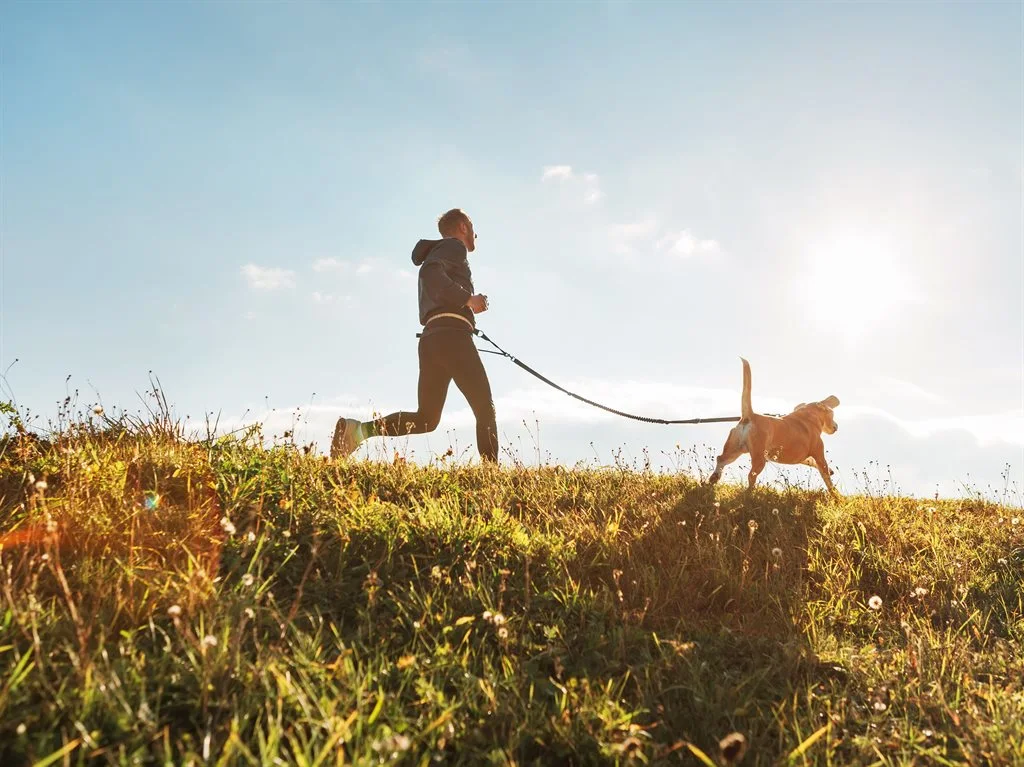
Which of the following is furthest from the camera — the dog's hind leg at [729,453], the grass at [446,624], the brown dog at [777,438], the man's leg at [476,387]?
the dog's hind leg at [729,453]

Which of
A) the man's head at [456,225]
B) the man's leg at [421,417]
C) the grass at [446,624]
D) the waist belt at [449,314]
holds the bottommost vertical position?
the grass at [446,624]

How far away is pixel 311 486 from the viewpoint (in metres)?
4.84

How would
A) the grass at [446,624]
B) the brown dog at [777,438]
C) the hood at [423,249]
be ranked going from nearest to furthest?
1. the grass at [446,624]
2. the brown dog at [777,438]
3. the hood at [423,249]

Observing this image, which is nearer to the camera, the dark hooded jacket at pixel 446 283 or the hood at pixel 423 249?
Result: the dark hooded jacket at pixel 446 283

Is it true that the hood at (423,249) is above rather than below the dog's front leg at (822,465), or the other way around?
above

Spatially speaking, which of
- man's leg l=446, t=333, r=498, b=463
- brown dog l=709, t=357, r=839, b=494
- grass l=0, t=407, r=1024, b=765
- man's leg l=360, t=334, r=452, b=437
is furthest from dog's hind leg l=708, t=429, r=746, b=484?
man's leg l=360, t=334, r=452, b=437

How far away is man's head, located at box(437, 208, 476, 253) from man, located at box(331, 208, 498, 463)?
0.50 meters

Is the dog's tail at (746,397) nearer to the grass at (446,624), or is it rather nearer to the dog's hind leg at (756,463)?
the dog's hind leg at (756,463)

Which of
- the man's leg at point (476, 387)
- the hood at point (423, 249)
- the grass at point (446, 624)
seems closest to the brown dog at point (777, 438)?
the grass at point (446, 624)

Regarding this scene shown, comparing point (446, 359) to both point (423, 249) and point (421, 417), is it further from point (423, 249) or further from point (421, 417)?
point (423, 249)

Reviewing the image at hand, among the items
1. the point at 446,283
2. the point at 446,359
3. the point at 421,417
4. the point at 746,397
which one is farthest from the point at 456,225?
the point at 746,397

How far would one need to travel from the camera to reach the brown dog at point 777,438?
7.53m

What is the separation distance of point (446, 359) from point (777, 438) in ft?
12.3

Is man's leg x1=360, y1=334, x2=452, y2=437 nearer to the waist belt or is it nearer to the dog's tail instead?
the waist belt
